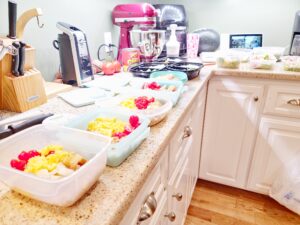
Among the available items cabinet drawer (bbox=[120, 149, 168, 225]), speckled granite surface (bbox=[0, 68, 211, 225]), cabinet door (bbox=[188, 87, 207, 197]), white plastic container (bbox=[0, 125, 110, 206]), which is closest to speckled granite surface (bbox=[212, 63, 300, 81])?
cabinet door (bbox=[188, 87, 207, 197])

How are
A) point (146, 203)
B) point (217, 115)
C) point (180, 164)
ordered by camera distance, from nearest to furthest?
point (146, 203) < point (180, 164) < point (217, 115)

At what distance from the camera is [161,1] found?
6.64 feet

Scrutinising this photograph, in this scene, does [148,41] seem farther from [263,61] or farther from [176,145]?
[176,145]

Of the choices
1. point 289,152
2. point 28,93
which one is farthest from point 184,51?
point 28,93

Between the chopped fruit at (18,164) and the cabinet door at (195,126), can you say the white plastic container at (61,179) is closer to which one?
the chopped fruit at (18,164)

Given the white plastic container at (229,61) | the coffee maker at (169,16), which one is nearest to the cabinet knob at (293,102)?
the white plastic container at (229,61)

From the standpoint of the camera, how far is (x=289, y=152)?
1.30 meters

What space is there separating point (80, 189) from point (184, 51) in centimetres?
143

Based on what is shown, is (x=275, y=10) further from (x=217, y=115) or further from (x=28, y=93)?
(x=28, y=93)

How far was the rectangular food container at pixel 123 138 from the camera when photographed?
47 cm

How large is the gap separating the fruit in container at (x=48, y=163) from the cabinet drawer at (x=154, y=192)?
0.15 meters

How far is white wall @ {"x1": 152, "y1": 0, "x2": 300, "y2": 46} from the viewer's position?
170 cm

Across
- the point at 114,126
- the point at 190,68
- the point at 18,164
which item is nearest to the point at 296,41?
the point at 190,68

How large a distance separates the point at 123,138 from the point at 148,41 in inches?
38.8
